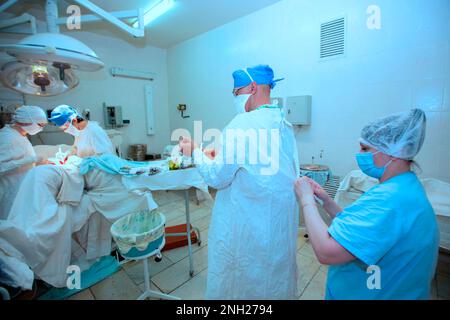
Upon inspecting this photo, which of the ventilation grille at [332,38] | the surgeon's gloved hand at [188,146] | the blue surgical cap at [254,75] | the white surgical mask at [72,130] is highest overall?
the ventilation grille at [332,38]

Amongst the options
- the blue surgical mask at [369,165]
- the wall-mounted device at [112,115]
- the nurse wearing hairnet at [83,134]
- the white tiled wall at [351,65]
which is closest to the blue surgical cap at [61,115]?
the nurse wearing hairnet at [83,134]

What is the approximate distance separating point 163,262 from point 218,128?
99.1 inches

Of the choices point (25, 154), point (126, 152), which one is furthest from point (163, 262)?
point (126, 152)

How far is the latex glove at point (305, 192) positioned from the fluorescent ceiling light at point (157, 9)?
3.18 metres

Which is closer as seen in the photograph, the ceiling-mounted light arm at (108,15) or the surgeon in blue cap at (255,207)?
the surgeon in blue cap at (255,207)

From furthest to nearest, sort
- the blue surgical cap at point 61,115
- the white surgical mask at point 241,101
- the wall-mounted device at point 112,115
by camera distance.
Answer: the wall-mounted device at point 112,115
the blue surgical cap at point 61,115
the white surgical mask at point 241,101

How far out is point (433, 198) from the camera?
6.18 feet

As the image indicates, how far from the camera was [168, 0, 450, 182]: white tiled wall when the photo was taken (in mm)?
2027

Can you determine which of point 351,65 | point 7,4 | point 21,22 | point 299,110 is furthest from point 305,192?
point 21,22

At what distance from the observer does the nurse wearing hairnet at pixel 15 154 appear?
1.81m

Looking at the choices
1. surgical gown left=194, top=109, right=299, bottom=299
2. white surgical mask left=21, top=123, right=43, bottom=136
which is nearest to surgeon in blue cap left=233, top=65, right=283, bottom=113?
surgical gown left=194, top=109, right=299, bottom=299

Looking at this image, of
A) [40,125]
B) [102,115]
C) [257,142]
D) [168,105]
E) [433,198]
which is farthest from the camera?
[168,105]

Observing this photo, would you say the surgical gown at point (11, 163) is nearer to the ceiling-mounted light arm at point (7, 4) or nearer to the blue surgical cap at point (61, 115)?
the blue surgical cap at point (61, 115)
